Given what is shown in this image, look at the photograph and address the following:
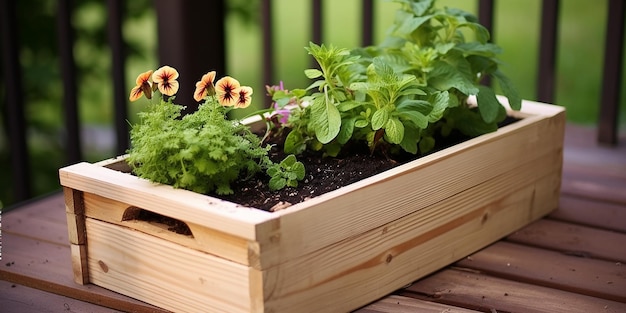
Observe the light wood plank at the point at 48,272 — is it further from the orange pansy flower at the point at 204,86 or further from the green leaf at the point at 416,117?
the green leaf at the point at 416,117

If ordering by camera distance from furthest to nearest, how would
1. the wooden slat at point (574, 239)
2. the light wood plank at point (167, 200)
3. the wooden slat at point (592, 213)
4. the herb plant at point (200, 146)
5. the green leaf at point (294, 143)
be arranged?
the wooden slat at point (592, 213) → the wooden slat at point (574, 239) → the green leaf at point (294, 143) → the herb plant at point (200, 146) → the light wood plank at point (167, 200)

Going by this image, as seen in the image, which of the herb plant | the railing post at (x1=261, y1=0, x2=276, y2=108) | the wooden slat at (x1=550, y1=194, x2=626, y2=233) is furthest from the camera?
the railing post at (x1=261, y1=0, x2=276, y2=108)

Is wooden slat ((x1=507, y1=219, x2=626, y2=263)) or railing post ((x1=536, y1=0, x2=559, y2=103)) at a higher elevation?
railing post ((x1=536, y1=0, x2=559, y2=103))

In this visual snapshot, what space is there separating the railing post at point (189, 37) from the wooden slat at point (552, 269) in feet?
3.07

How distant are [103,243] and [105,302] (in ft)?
0.34

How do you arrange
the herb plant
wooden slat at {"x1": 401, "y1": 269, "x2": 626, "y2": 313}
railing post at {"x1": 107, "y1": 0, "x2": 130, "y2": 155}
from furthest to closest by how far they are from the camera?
1. railing post at {"x1": 107, "y1": 0, "x2": 130, "y2": 155}
2. wooden slat at {"x1": 401, "y1": 269, "x2": 626, "y2": 313}
3. the herb plant

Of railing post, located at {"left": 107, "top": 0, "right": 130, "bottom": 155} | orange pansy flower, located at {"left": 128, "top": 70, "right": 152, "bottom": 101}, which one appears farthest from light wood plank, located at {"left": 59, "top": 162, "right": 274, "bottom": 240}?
railing post, located at {"left": 107, "top": 0, "right": 130, "bottom": 155}

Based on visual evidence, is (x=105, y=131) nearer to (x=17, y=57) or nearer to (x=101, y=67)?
(x=101, y=67)

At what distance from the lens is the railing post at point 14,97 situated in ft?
8.07

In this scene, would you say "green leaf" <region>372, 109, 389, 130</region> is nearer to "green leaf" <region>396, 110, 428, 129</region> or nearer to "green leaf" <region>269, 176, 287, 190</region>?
"green leaf" <region>396, 110, 428, 129</region>

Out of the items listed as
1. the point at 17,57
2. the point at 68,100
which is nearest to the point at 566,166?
the point at 68,100

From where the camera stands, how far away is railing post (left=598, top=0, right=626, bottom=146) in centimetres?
231

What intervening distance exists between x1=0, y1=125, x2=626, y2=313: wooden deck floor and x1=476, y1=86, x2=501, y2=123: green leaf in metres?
0.27

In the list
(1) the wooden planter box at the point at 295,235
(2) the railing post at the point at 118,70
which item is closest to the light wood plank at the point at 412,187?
(1) the wooden planter box at the point at 295,235
